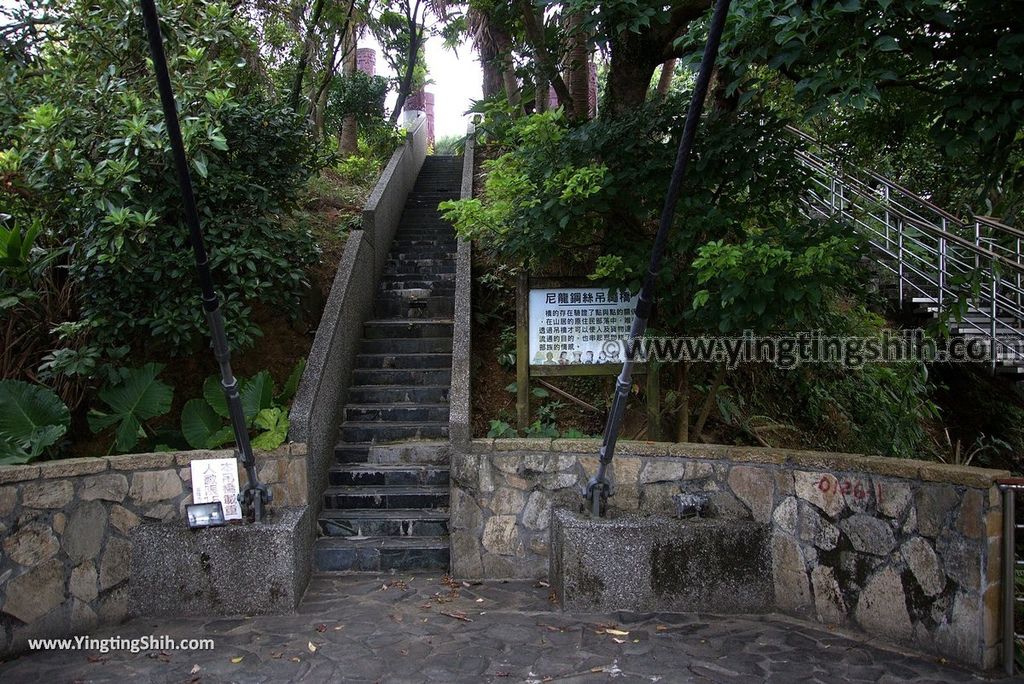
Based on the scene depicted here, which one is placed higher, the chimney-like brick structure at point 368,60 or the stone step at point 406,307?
the chimney-like brick structure at point 368,60

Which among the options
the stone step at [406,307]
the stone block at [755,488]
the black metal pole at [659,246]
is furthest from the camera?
→ the stone step at [406,307]

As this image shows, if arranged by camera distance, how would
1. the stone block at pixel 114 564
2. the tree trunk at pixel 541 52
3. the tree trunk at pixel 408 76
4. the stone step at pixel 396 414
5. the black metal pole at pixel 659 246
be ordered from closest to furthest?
the black metal pole at pixel 659 246 → the stone block at pixel 114 564 → the stone step at pixel 396 414 → the tree trunk at pixel 541 52 → the tree trunk at pixel 408 76

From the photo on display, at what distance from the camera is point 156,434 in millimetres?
6262

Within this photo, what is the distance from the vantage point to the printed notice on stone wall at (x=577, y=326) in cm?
653

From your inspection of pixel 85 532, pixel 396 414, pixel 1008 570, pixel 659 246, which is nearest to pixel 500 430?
pixel 396 414

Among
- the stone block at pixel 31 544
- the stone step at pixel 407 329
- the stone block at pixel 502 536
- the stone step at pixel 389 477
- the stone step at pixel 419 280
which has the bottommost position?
the stone block at pixel 502 536

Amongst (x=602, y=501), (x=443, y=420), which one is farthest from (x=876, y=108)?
(x=443, y=420)

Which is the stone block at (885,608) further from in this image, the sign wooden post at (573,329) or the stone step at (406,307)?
the stone step at (406,307)

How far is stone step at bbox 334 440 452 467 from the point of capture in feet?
22.5

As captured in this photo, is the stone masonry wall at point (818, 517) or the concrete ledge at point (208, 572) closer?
the stone masonry wall at point (818, 517)

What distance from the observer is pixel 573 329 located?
655cm

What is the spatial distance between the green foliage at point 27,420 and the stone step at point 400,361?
3.03 m

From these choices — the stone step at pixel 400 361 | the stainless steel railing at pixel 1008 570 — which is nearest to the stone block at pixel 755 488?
the stainless steel railing at pixel 1008 570

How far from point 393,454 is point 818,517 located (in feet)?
12.0
